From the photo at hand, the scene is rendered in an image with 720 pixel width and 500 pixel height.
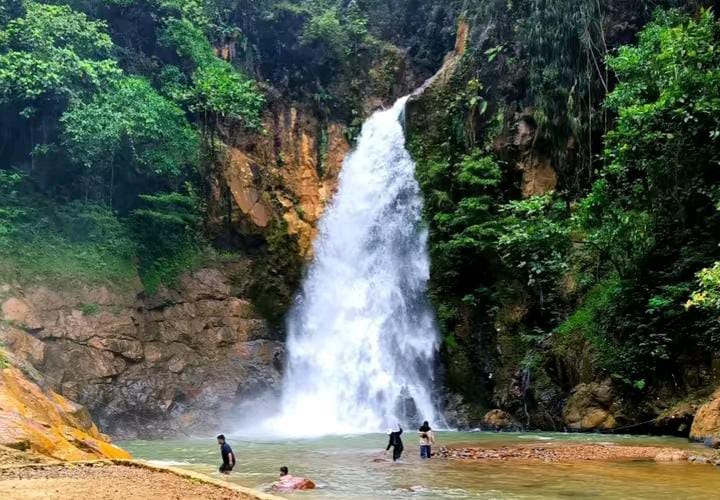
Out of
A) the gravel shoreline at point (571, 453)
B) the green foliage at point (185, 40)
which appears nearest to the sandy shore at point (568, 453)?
the gravel shoreline at point (571, 453)

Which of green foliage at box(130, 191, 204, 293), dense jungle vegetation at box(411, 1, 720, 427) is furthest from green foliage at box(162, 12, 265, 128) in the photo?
dense jungle vegetation at box(411, 1, 720, 427)

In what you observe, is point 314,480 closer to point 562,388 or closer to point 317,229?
point 562,388

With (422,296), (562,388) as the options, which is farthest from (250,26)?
(562,388)

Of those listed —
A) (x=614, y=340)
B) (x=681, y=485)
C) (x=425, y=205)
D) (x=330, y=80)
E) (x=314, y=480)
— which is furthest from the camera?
(x=330, y=80)

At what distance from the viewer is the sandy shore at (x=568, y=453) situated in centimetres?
1239

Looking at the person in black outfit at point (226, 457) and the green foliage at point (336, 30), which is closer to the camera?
the person in black outfit at point (226, 457)

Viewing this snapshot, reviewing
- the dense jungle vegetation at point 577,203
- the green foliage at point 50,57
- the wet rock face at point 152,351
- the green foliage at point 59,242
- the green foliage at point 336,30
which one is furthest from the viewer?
the green foliage at point 336,30

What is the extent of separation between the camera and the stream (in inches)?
382

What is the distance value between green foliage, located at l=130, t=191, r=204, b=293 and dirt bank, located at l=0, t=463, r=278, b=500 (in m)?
15.6

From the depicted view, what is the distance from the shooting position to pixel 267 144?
93.5 feet

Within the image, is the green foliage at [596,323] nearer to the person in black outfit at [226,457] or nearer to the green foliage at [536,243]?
the green foliage at [536,243]

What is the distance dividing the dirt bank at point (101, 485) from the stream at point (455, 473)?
2.18m

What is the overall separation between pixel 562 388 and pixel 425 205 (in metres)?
9.81

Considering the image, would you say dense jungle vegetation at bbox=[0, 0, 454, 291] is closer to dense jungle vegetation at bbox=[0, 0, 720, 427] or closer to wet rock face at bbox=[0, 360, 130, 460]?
dense jungle vegetation at bbox=[0, 0, 720, 427]
